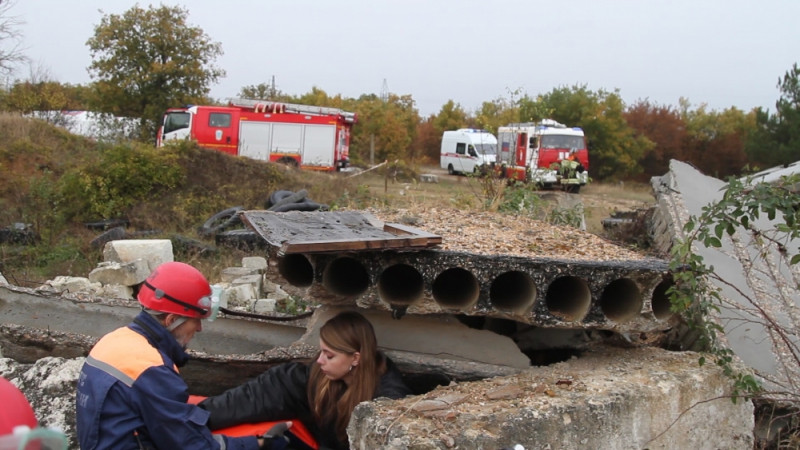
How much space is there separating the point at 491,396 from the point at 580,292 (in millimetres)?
776

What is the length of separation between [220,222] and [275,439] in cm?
893

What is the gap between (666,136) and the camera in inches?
1444

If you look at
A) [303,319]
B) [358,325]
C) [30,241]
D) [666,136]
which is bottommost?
[30,241]

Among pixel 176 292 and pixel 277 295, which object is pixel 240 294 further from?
pixel 176 292

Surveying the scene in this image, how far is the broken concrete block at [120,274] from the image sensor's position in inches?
312

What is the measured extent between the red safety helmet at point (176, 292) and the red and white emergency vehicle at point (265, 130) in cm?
1746

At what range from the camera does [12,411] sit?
5.77ft

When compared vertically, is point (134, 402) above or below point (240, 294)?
above

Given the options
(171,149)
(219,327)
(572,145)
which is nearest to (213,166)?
(171,149)

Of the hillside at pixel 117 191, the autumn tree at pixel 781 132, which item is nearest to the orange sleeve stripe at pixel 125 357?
the hillside at pixel 117 191

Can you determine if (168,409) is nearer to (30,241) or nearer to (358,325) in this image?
(358,325)

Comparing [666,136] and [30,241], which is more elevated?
[666,136]

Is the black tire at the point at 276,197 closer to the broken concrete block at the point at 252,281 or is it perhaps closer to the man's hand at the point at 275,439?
the broken concrete block at the point at 252,281

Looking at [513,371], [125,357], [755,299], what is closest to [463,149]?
[755,299]
